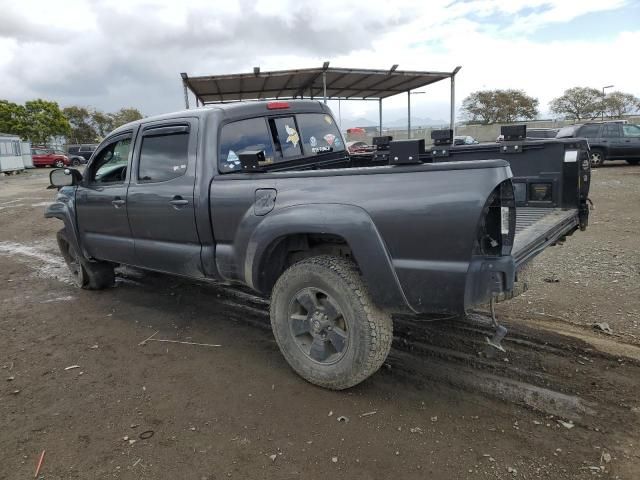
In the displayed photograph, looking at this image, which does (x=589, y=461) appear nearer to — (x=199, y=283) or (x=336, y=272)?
(x=336, y=272)

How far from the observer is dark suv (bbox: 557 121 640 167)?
17703 millimetres

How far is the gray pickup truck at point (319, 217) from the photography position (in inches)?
103

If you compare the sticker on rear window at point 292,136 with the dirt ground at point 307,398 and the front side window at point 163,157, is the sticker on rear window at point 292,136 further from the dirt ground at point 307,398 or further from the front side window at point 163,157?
the dirt ground at point 307,398

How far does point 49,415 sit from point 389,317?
7.63 feet

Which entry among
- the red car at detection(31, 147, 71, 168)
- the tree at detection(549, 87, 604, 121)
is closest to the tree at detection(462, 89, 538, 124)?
the tree at detection(549, 87, 604, 121)

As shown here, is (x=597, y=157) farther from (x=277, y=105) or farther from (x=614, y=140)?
(x=277, y=105)

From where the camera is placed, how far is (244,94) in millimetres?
17156

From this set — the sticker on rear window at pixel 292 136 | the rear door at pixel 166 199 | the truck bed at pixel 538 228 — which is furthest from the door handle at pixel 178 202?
the truck bed at pixel 538 228

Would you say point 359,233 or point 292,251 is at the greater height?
point 359,233

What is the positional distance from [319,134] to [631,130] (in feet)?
58.4

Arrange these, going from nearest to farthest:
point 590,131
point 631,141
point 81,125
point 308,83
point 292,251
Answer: point 292,251 < point 308,83 < point 631,141 < point 590,131 < point 81,125

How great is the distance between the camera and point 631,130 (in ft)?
58.4

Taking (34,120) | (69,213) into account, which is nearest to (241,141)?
(69,213)

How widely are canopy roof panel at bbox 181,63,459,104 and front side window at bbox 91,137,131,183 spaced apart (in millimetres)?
9075
